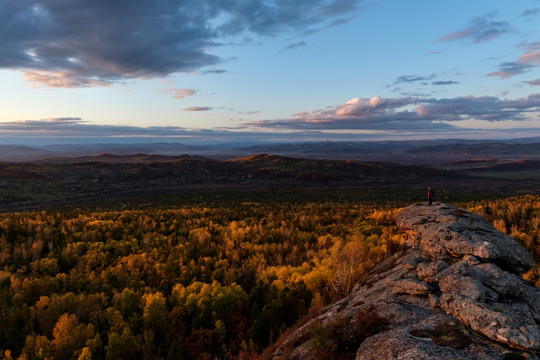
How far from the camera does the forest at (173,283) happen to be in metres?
7.18

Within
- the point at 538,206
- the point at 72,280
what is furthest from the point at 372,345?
the point at 538,206

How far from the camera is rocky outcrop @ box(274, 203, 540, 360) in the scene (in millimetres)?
4148

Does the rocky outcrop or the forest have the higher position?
the rocky outcrop

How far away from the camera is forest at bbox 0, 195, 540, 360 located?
7180 mm

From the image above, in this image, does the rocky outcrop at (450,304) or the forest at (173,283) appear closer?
the rocky outcrop at (450,304)

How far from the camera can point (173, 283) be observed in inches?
401

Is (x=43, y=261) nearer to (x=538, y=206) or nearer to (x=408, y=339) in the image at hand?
(x=408, y=339)

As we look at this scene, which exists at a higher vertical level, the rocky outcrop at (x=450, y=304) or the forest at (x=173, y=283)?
the rocky outcrop at (x=450, y=304)

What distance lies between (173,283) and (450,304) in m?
8.26

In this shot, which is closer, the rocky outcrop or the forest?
the rocky outcrop

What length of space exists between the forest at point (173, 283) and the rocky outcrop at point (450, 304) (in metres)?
1.13

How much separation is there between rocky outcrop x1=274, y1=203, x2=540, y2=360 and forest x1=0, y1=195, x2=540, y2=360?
44.4 inches

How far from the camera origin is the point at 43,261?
11398 mm

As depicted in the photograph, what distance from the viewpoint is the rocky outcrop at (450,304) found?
415 cm
